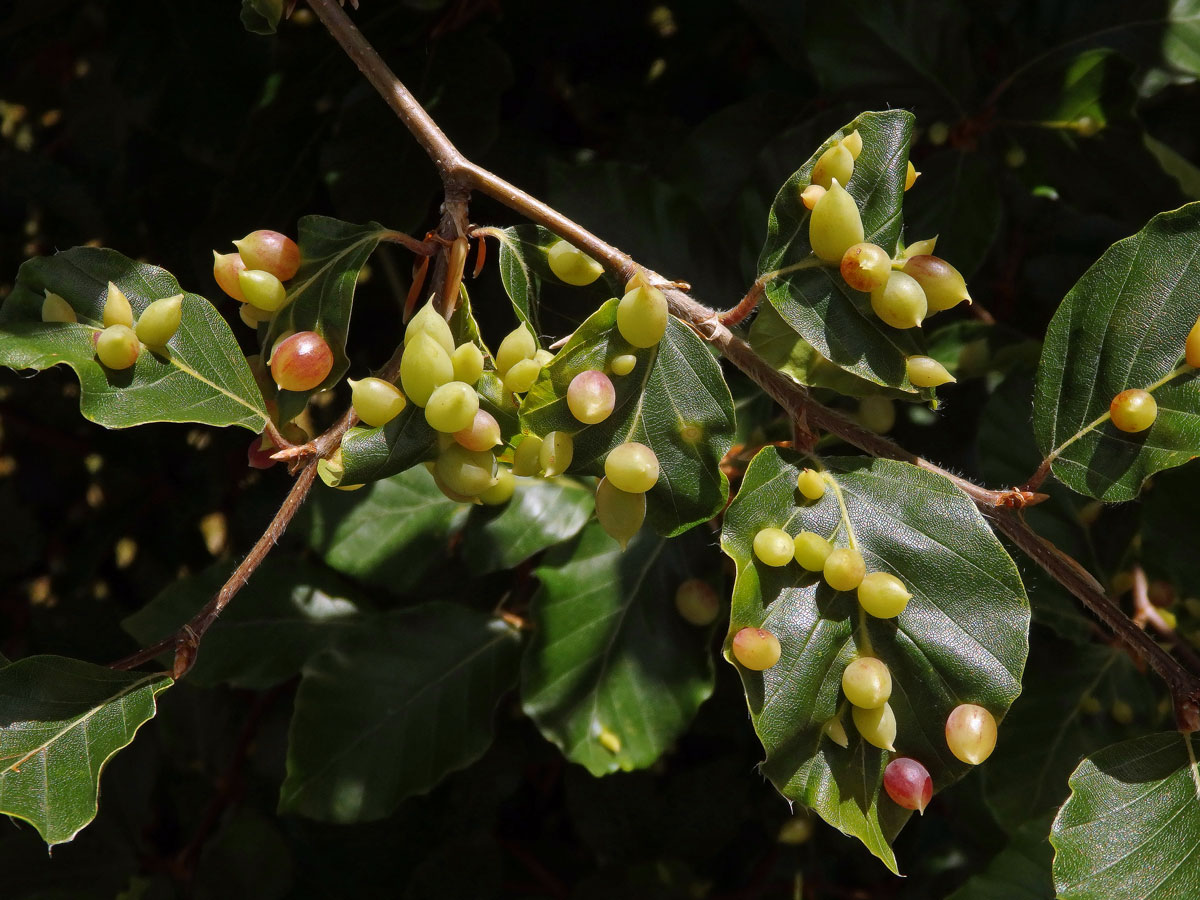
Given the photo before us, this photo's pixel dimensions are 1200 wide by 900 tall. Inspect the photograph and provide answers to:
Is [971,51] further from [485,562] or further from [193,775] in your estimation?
[193,775]

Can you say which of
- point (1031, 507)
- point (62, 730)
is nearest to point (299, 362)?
point (62, 730)

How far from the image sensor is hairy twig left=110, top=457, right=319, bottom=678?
0.66 meters

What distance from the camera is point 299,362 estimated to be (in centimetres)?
69

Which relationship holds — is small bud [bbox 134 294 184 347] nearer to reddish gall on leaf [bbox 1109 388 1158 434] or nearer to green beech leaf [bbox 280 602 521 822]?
green beech leaf [bbox 280 602 521 822]

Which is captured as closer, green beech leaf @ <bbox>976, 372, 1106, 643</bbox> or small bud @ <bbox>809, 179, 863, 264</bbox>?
small bud @ <bbox>809, 179, 863, 264</bbox>

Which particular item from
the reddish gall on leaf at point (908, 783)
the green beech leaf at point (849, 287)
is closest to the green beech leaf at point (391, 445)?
the green beech leaf at point (849, 287)

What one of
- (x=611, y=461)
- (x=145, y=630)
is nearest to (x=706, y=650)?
(x=611, y=461)

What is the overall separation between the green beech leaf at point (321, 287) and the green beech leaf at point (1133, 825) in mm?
649

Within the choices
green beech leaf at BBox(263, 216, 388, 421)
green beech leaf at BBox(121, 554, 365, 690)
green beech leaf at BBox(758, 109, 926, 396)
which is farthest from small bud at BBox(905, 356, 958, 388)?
green beech leaf at BBox(121, 554, 365, 690)

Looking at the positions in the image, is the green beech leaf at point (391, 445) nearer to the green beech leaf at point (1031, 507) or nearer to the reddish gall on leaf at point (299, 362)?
the reddish gall on leaf at point (299, 362)

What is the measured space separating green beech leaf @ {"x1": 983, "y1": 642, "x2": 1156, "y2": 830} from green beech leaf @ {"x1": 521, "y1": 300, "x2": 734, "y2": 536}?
2.04 ft

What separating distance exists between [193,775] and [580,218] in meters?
0.98

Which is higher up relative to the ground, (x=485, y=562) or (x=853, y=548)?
(x=853, y=548)

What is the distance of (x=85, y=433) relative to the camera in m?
1.60
